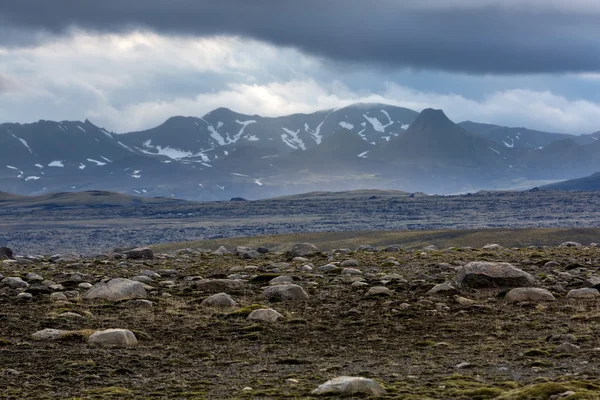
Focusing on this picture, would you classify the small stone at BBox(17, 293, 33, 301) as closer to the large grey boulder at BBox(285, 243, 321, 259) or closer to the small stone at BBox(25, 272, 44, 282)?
the small stone at BBox(25, 272, 44, 282)

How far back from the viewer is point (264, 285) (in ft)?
117

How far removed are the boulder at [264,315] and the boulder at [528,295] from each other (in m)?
8.55

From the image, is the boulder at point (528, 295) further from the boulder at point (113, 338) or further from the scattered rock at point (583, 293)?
the boulder at point (113, 338)

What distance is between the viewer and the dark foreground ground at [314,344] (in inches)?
722

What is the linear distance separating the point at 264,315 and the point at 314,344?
3821 mm

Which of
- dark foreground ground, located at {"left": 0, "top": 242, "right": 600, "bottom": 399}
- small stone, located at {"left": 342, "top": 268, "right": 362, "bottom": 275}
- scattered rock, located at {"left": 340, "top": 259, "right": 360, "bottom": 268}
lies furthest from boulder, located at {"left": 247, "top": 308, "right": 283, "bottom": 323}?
scattered rock, located at {"left": 340, "top": 259, "right": 360, "bottom": 268}

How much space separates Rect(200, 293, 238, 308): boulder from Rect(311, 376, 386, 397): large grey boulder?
13876 mm

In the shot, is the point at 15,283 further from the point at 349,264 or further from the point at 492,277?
the point at 492,277

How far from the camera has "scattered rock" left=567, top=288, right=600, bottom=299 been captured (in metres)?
31.2

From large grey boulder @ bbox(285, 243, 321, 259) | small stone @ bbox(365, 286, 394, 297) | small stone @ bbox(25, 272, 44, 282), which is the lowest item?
small stone @ bbox(365, 286, 394, 297)

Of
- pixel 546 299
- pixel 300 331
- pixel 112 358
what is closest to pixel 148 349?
Result: pixel 112 358

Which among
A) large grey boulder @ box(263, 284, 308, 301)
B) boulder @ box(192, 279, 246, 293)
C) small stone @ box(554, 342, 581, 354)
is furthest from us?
boulder @ box(192, 279, 246, 293)

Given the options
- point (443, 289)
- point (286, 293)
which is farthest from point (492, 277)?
point (286, 293)

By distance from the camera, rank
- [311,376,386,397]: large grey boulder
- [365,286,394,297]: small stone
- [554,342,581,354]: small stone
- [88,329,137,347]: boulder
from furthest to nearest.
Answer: [365,286,394,297]: small stone
[88,329,137,347]: boulder
[554,342,581,354]: small stone
[311,376,386,397]: large grey boulder
